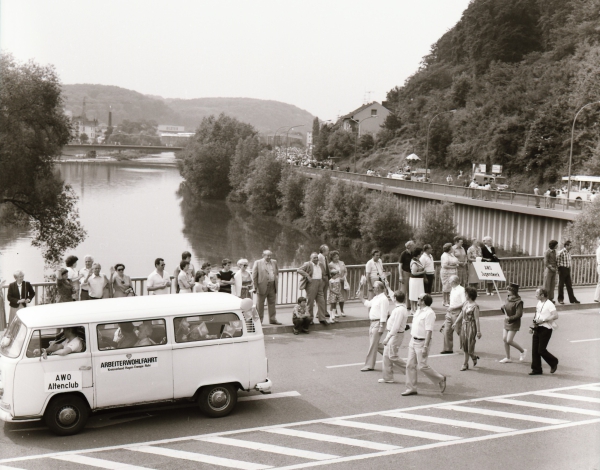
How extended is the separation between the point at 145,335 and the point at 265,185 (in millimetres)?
81868

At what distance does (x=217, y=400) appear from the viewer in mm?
10617

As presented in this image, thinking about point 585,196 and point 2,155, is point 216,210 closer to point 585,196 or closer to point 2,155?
point 585,196

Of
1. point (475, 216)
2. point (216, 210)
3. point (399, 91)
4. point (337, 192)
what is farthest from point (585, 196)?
point (399, 91)

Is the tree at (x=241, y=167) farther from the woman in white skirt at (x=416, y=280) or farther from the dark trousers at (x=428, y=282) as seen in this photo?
the woman in white skirt at (x=416, y=280)

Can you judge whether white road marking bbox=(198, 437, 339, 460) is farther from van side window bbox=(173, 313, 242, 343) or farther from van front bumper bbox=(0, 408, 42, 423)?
van front bumper bbox=(0, 408, 42, 423)

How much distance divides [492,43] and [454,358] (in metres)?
88.9

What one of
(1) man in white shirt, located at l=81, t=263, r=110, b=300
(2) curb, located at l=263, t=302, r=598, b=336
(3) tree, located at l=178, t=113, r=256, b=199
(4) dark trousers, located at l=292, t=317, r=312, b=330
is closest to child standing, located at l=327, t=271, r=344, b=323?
(2) curb, located at l=263, t=302, r=598, b=336

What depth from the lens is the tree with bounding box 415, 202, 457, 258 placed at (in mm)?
55906

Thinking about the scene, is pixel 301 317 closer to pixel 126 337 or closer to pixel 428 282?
pixel 428 282

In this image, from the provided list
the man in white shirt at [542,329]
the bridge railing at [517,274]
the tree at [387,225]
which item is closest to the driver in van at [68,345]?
the man in white shirt at [542,329]

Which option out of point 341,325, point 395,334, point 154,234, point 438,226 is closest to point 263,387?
point 395,334

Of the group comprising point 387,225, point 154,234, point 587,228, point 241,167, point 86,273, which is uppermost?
point 241,167

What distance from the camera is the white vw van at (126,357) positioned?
968cm

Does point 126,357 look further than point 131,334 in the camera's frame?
No
